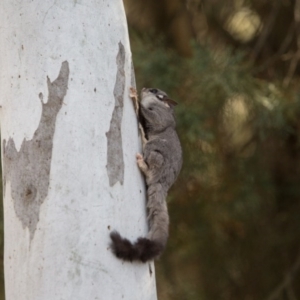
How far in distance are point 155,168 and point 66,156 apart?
532 mm

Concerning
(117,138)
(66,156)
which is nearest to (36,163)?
(66,156)

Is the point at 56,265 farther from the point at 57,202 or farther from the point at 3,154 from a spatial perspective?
the point at 3,154

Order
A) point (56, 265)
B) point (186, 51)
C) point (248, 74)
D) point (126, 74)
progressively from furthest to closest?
point (186, 51), point (248, 74), point (126, 74), point (56, 265)

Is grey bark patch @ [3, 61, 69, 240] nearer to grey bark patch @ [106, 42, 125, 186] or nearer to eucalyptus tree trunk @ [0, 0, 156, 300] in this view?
eucalyptus tree trunk @ [0, 0, 156, 300]

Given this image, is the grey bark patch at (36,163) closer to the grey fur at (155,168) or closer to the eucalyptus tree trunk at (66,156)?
the eucalyptus tree trunk at (66,156)

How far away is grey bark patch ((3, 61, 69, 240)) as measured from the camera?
8.39 ft

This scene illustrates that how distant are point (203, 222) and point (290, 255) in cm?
98

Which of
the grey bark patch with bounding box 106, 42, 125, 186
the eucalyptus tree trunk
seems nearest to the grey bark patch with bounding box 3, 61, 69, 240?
the eucalyptus tree trunk

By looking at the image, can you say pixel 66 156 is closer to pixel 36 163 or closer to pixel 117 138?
pixel 36 163

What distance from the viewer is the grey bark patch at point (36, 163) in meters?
2.56

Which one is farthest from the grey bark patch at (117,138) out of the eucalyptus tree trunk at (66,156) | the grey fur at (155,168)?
the grey fur at (155,168)

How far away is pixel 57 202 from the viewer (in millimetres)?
2533

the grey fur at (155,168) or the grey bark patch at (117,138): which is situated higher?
the grey bark patch at (117,138)

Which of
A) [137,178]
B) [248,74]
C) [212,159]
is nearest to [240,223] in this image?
[212,159]
